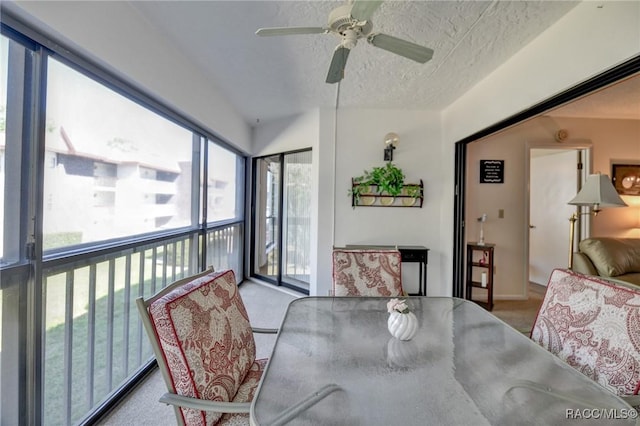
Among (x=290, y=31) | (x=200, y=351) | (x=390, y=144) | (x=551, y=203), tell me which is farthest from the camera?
(x=551, y=203)

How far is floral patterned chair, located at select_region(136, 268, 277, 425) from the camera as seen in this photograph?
104cm

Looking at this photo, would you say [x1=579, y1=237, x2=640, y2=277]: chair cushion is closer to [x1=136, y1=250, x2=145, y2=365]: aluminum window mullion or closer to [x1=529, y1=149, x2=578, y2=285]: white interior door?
[x1=529, y1=149, x2=578, y2=285]: white interior door

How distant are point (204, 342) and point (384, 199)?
9.54 ft

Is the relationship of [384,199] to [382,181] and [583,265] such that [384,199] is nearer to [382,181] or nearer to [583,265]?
[382,181]

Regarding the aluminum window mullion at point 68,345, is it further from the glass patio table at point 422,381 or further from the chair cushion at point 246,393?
the glass patio table at point 422,381

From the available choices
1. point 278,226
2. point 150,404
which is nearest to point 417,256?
point 278,226

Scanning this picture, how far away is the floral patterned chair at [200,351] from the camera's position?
1.04 metres

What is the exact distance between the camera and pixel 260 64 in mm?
2500

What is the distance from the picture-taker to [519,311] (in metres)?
3.45

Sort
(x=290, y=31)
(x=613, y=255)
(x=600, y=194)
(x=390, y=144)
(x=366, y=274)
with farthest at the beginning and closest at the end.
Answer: (x=390, y=144) → (x=613, y=255) → (x=600, y=194) → (x=366, y=274) → (x=290, y=31)

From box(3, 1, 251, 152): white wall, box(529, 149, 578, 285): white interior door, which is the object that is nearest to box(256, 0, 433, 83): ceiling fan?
box(3, 1, 251, 152): white wall

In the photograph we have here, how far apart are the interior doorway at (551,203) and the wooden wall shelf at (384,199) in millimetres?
1840

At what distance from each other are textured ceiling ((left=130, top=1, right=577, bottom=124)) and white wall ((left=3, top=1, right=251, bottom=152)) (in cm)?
10

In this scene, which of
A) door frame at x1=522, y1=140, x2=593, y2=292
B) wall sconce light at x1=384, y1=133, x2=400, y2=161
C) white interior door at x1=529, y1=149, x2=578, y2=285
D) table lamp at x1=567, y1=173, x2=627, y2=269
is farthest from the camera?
white interior door at x1=529, y1=149, x2=578, y2=285
